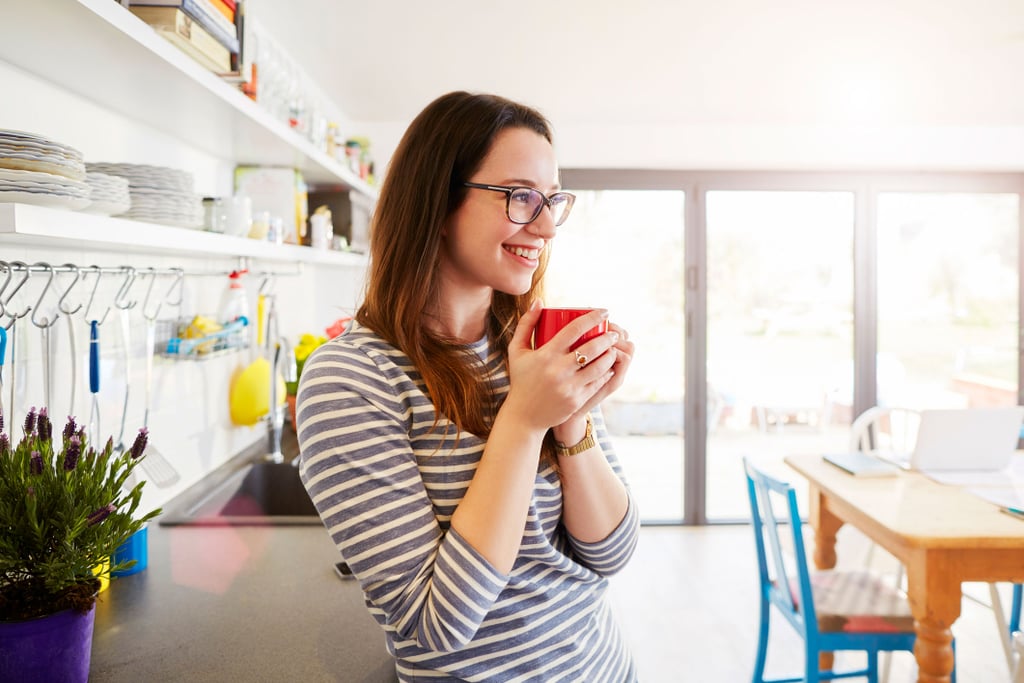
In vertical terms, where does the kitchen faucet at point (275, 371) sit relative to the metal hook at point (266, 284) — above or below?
below

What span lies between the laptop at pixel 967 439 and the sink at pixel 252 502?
196 centimetres

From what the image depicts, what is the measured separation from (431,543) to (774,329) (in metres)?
4.03

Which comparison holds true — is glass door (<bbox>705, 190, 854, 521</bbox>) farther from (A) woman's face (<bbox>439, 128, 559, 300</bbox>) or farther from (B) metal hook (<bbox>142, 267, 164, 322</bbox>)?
(A) woman's face (<bbox>439, 128, 559, 300</bbox>)

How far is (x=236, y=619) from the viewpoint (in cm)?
124

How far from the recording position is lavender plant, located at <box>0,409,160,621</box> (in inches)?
32.8

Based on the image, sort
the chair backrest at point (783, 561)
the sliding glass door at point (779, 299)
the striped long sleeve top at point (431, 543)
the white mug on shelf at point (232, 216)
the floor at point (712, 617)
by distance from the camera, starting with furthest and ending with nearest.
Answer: the sliding glass door at point (779, 299)
the floor at point (712, 617)
the chair backrest at point (783, 561)
the white mug on shelf at point (232, 216)
the striped long sleeve top at point (431, 543)

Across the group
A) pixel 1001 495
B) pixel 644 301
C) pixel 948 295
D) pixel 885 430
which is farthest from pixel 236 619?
pixel 948 295

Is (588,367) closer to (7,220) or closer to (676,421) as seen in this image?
(7,220)

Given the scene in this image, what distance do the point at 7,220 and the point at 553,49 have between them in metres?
2.30

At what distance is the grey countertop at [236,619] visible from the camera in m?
1.07

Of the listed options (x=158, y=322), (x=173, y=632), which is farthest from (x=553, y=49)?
(x=173, y=632)

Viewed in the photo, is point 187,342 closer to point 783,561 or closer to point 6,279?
point 6,279

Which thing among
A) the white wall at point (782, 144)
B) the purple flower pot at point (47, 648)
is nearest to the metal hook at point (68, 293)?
the purple flower pot at point (47, 648)

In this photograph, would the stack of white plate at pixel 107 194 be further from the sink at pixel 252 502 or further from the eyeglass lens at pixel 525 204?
the sink at pixel 252 502
